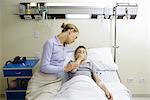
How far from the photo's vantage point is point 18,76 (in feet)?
12.5

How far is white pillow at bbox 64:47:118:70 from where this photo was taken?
3.81 meters

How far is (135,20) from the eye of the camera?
14.4ft

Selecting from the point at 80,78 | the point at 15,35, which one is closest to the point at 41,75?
the point at 80,78

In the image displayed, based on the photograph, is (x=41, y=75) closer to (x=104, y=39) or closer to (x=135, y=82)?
(x=104, y=39)

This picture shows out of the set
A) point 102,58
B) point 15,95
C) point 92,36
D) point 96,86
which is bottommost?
point 15,95

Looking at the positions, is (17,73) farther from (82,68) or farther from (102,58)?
(102,58)

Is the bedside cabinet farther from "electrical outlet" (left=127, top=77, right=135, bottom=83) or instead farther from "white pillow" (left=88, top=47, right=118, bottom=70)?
"electrical outlet" (left=127, top=77, right=135, bottom=83)

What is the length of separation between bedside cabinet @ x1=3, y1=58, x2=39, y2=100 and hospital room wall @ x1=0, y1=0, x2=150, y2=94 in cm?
47

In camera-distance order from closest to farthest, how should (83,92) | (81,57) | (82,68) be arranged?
(83,92) → (82,68) → (81,57)

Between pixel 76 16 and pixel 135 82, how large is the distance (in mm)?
1487

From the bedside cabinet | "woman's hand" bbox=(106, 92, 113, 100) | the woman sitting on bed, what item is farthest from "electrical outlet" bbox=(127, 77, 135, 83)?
"woman's hand" bbox=(106, 92, 113, 100)

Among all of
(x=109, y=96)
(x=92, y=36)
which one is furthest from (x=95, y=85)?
(x=92, y=36)

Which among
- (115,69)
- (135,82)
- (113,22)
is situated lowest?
(135,82)

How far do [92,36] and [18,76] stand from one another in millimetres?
1395
